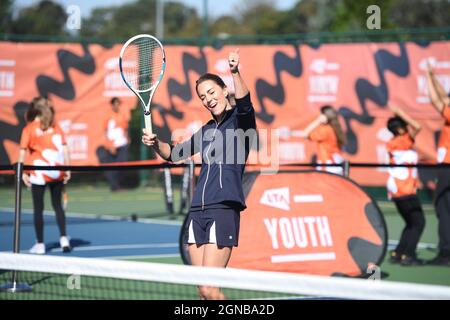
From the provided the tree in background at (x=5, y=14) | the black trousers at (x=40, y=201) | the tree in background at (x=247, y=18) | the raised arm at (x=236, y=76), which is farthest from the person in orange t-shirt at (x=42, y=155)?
the tree in background at (x=5, y=14)

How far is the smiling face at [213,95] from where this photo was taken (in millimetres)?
5203

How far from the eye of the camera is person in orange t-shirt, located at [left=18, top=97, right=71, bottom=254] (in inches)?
386

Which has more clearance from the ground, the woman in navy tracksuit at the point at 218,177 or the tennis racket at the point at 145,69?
the tennis racket at the point at 145,69

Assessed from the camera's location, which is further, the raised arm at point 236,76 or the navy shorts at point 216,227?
the navy shorts at point 216,227

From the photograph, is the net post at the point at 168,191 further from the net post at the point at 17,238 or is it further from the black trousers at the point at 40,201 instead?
the net post at the point at 17,238

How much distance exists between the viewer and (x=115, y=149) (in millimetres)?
17812

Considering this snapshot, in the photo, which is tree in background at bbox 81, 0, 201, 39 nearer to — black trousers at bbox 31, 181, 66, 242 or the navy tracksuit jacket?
black trousers at bbox 31, 181, 66, 242

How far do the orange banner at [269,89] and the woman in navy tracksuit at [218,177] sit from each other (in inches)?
395

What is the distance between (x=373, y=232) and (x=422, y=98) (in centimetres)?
835

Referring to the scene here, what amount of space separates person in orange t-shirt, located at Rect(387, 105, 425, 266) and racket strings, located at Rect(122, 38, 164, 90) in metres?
4.14

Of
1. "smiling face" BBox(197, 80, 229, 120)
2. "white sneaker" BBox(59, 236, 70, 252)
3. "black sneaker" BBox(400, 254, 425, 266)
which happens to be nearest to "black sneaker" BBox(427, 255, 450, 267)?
"black sneaker" BBox(400, 254, 425, 266)

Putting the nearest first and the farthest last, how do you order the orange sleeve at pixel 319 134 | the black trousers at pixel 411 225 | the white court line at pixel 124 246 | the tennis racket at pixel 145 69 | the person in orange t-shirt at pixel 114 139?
1. the tennis racket at pixel 145 69
2. the black trousers at pixel 411 225
3. the white court line at pixel 124 246
4. the orange sleeve at pixel 319 134
5. the person in orange t-shirt at pixel 114 139

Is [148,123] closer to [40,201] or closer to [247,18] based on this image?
[40,201]
